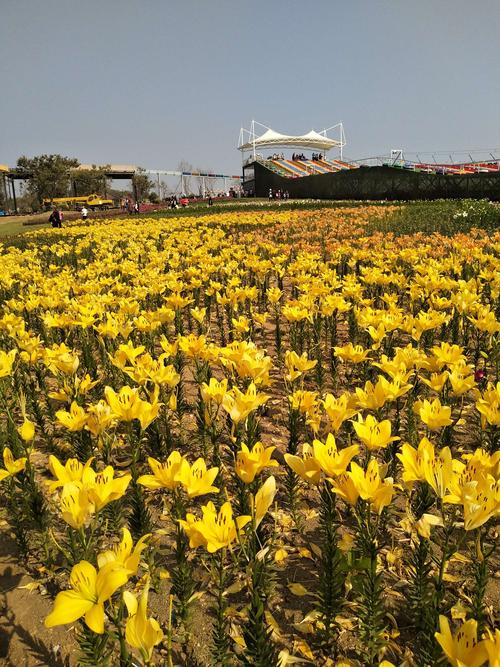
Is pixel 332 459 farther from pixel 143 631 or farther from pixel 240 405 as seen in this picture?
pixel 143 631

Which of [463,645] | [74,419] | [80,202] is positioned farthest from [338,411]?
[80,202]

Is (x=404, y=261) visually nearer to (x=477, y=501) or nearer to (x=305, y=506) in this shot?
(x=305, y=506)

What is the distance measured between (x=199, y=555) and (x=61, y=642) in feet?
2.44

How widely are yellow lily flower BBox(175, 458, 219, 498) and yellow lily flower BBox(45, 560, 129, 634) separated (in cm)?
51

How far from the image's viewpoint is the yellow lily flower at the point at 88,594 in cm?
118

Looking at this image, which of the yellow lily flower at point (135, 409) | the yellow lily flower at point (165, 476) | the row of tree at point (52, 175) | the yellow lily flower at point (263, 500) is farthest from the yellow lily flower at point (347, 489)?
the row of tree at point (52, 175)

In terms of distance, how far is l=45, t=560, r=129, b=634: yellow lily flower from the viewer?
3.88 feet

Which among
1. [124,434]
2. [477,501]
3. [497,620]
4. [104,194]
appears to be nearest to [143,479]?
[477,501]

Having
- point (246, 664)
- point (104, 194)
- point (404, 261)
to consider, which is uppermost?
point (104, 194)

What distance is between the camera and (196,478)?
1.80 meters

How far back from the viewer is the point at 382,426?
1.99m

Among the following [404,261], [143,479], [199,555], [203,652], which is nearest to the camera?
[143,479]

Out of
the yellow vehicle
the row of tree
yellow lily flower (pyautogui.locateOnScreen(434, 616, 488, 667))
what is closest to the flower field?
yellow lily flower (pyautogui.locateOnScreen(434, 616, 488, 667))

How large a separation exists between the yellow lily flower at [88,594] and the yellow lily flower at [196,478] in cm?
51
